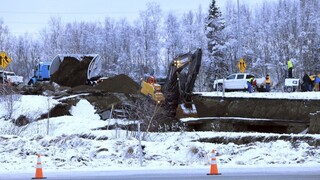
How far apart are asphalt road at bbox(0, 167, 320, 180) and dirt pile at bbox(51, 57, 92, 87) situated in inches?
1092

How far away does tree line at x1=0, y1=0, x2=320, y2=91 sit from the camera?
7094 cm

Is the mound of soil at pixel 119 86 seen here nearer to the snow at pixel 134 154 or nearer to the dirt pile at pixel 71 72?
the dirt pile at pixel 71 72

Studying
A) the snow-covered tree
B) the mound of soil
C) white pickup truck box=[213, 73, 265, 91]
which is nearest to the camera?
the mound of soil

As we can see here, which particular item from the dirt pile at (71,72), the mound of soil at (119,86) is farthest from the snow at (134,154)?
the dirt pile at (71,72)

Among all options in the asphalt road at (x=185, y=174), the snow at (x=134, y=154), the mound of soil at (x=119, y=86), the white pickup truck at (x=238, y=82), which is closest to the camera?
the asphalt road at (x=185, y=174)

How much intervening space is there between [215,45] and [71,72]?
32940mm

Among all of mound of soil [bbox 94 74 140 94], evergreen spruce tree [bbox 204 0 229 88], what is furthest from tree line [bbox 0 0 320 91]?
mound of soil [bbox 94 74 140 94]

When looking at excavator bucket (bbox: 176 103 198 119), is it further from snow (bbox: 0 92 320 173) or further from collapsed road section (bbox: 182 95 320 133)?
snow (bbox: 0 92 320 173)

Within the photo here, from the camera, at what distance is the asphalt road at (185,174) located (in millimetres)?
11820

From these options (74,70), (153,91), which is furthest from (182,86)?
(74,70)

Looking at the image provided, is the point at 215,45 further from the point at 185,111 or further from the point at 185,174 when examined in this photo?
the point at 185,174

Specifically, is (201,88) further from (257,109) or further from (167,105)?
(167,105)

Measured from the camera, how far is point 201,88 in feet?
227

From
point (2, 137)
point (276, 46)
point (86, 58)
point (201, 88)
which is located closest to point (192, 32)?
point (276, 46)
